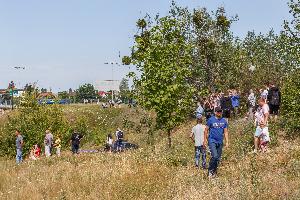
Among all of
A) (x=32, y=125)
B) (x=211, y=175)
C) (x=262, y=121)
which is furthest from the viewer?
(x=32, y=125)

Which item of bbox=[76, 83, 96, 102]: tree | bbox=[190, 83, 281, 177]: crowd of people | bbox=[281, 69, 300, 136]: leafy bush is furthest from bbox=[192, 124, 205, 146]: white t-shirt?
bbox=[76, 83, 96, 102]: tree

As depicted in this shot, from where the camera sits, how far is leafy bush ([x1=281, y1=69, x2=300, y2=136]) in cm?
1881

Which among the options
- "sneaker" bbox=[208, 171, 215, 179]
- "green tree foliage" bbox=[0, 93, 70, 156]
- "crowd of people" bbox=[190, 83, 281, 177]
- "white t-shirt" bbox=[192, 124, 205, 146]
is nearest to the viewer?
"sneaker" bbox=[208, 171, 215, 179]

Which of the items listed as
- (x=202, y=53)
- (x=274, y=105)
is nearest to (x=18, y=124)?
(x=202, y=53)

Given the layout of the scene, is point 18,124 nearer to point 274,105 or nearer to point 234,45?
point 234,45

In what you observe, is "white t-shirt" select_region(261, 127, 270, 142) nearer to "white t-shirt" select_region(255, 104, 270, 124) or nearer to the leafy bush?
"white t-shirt" select_region(255, 104, 270, 124)

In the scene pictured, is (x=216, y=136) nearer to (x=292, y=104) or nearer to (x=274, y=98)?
(x=274, y=98)

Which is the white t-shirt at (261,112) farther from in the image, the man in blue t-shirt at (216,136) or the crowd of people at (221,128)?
the man in blue t-shirt at (216,136)

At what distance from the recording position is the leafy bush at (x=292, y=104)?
18809 millimetres

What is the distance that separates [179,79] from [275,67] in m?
21.2

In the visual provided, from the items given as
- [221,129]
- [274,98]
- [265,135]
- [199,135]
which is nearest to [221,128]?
[221,129]

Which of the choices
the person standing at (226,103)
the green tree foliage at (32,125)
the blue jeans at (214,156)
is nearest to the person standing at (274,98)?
the person standing at (226,103)

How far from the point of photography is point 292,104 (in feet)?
64.6

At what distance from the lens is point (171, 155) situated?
13.8 meters
